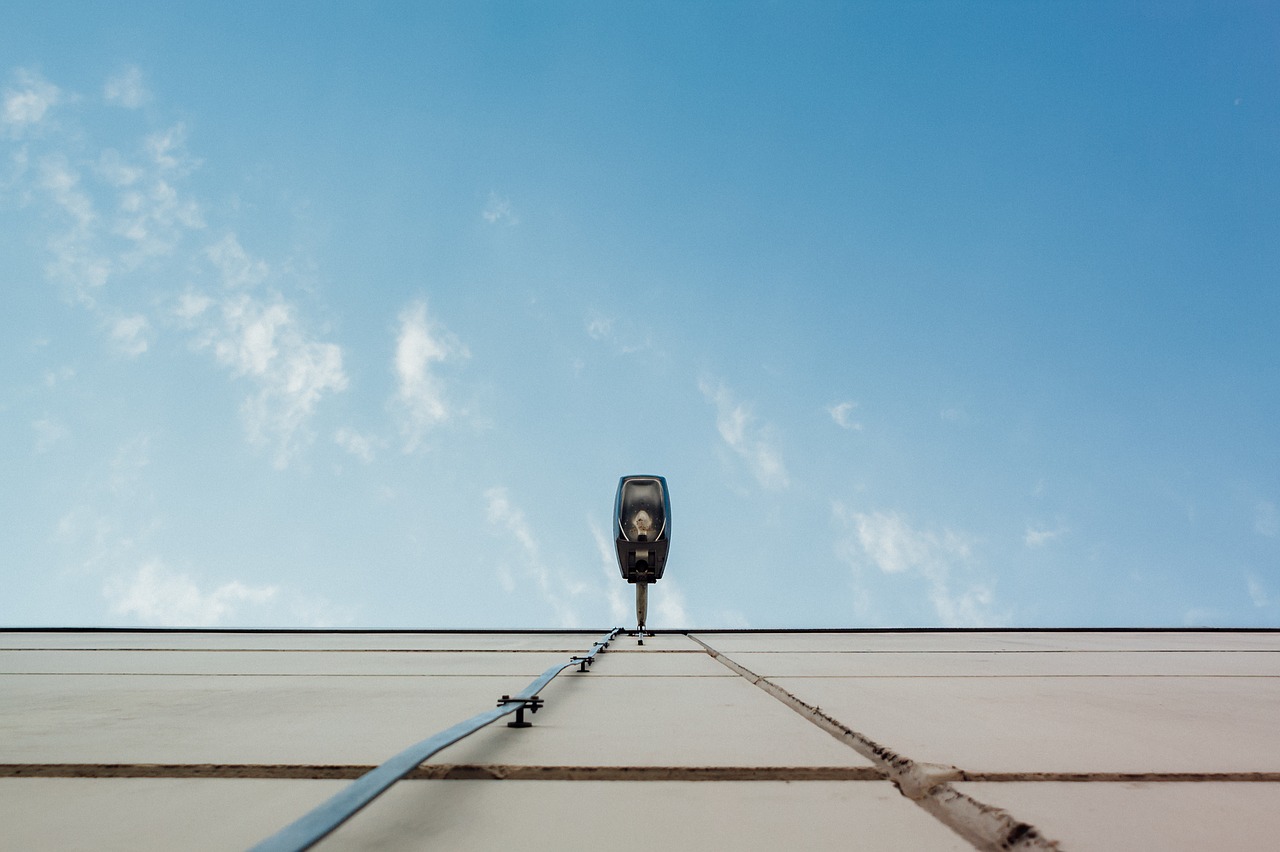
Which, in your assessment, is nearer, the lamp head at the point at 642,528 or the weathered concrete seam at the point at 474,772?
the weathered concrete seam at the point at 474,772

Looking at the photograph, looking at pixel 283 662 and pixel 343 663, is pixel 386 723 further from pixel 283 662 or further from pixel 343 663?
pixel 283 662

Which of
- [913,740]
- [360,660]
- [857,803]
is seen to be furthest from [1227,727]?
[360,660]

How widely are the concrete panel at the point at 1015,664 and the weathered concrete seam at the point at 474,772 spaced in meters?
0.92

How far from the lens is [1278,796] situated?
2.36 ft

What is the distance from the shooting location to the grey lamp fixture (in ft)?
13.7

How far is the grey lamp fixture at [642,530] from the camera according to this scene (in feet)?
13.7

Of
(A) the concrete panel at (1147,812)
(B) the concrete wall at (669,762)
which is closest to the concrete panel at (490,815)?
(B) the concrete wall at (669,762)

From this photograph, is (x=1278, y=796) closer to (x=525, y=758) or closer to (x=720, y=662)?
(x=525, y=758)

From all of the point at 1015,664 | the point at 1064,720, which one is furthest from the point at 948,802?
the point at 1015,664

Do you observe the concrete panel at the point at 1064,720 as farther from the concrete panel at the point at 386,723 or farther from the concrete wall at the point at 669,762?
the concrete panel at the point at 386,723

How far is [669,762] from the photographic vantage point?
0.81 meters

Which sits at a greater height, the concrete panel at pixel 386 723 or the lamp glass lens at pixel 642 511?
the lamp glass lens at pixel 642 511

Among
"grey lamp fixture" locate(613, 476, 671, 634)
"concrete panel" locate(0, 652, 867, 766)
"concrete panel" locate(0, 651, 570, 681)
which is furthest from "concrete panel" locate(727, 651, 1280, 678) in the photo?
"grey lamp fixture" locate(613, 476, 671, 634)

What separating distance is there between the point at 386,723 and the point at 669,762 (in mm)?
513
